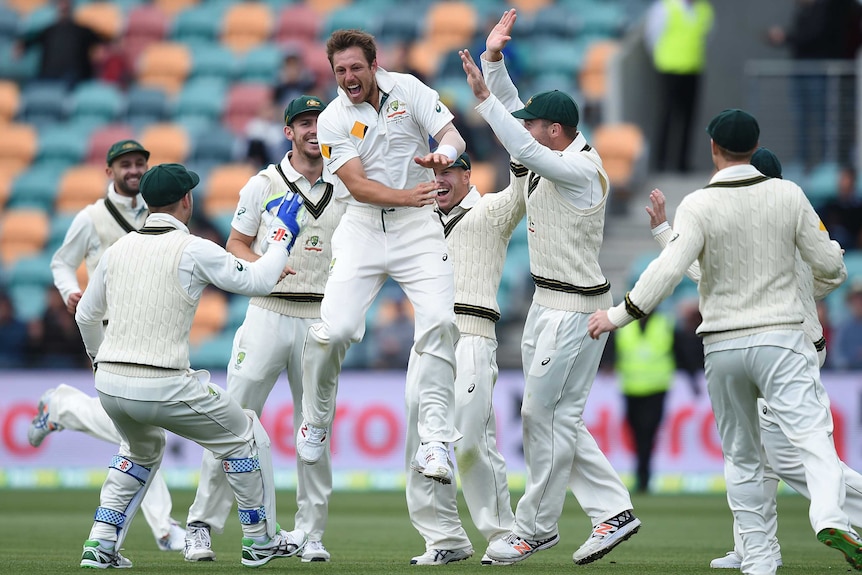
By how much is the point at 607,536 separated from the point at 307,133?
3.23 m

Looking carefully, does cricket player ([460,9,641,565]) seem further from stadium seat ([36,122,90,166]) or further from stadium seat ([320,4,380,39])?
stadium seat ([320,4,380,39])

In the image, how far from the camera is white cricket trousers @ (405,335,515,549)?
29.0 ft

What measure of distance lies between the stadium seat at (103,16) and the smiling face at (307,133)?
15310 mm

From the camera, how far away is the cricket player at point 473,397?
883 cm

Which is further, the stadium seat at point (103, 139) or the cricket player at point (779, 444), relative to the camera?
the stadium seat at point (103, 139)

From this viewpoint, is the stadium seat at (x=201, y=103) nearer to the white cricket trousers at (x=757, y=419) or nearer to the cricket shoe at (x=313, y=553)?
the cricket shoe at (x=313, y=553)

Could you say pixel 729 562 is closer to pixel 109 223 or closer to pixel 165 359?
pixel 165 359

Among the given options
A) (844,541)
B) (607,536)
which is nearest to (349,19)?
(607,536)

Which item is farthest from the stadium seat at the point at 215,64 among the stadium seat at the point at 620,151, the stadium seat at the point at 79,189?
the stadium seat at the point at 620,151

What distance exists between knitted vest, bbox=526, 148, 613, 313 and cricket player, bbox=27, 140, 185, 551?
9.89ft

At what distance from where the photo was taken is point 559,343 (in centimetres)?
846

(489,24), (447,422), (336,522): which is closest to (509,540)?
(447,422)

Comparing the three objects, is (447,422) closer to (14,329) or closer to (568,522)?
(568,522)

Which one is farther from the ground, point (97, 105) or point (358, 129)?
point (97, 105)
